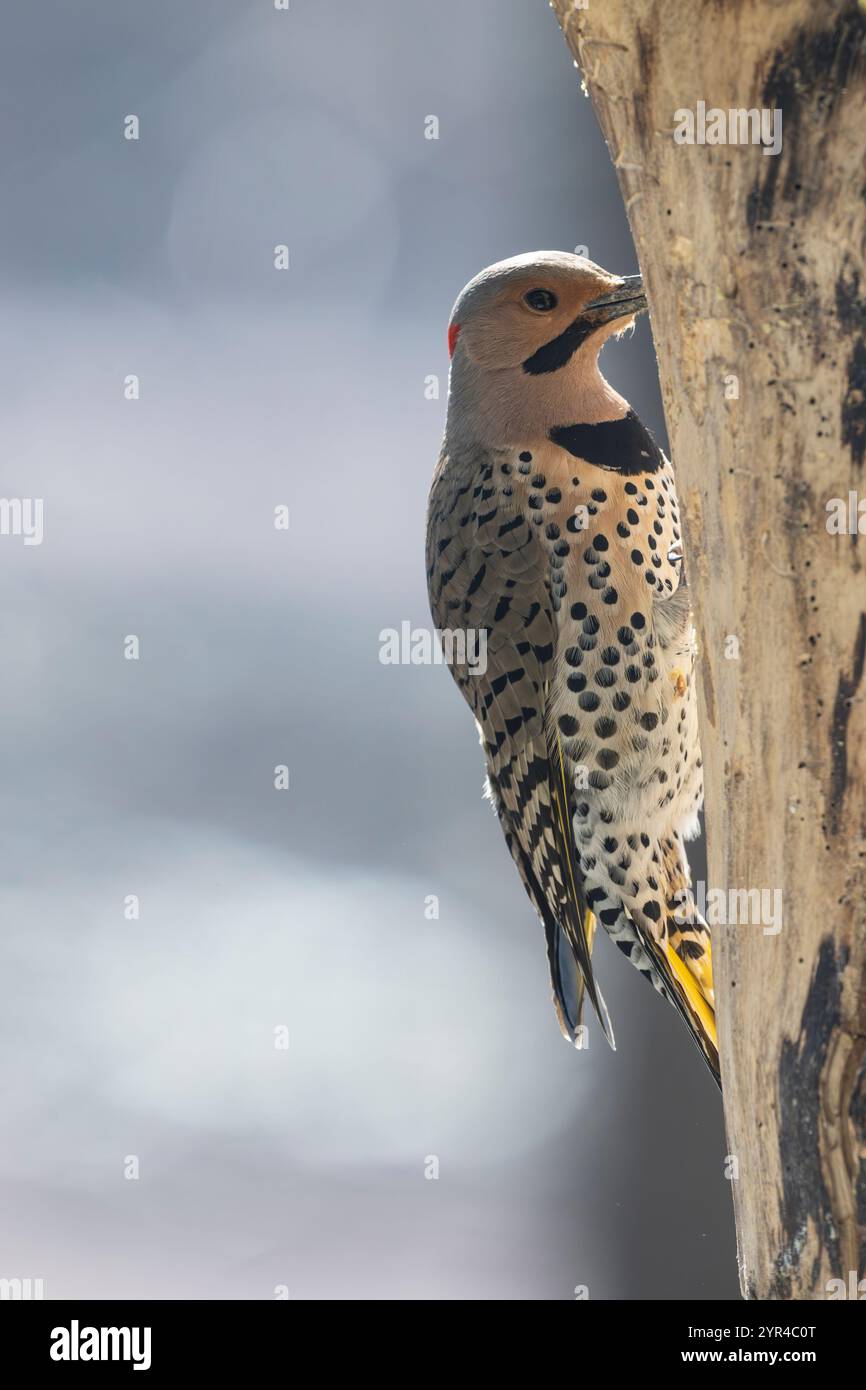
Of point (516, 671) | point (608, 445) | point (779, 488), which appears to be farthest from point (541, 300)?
point (779, 488)

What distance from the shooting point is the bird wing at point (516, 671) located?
201 cm

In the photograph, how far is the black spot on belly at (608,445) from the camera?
1994 millimetres

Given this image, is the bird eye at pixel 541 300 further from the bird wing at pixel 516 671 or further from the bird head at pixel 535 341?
the bird wing at pixel 516 671

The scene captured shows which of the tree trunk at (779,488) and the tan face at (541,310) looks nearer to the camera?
the tree trunk at (779,488)

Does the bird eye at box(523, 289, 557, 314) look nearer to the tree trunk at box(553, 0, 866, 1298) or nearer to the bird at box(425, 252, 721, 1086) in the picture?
the bird at box(425, 252, 721, 1086)

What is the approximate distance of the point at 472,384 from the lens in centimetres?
206

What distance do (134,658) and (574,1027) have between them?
1.83 m

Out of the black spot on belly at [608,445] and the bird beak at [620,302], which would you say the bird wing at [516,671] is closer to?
the black spot on belly at [608,445]

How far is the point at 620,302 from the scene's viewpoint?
1919 millimetres

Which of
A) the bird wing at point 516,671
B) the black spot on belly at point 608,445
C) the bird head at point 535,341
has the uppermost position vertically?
the bird head at point 535,341

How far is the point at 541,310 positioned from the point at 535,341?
5 centimetres

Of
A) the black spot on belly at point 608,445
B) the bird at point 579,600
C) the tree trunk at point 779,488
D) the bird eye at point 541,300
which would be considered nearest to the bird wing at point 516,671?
the bird at point 579,600

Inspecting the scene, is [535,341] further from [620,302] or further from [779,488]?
[779,488]

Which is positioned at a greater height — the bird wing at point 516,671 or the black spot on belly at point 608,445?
the black spot on belly at point 608,445
